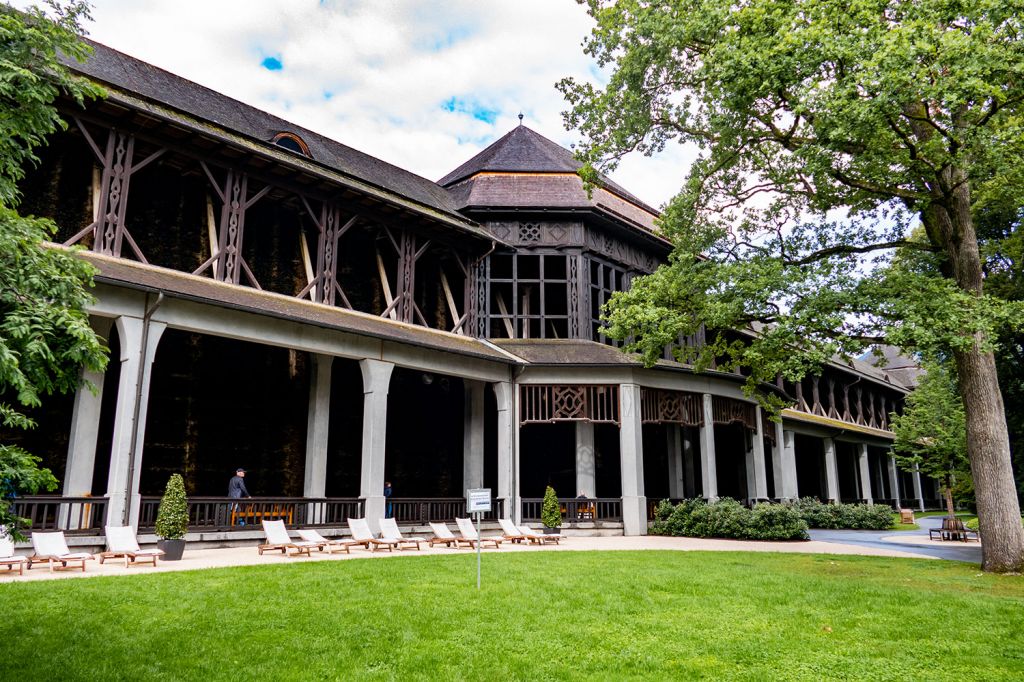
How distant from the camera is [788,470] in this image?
104 ft

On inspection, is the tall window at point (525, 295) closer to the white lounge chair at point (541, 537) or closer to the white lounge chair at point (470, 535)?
the white lounge chair at point (541, 537)

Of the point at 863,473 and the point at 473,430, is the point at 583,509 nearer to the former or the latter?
the point at 473,430

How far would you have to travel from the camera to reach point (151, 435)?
17.8 meters

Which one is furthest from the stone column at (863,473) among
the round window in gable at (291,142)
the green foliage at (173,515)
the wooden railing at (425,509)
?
the green foliage at (173,515)

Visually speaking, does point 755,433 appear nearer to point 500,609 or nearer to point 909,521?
point 909,521

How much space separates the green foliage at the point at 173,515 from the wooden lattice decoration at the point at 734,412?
17913 mm

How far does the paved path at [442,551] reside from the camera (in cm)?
1163

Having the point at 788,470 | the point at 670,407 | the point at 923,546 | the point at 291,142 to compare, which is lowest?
the point at 923,546

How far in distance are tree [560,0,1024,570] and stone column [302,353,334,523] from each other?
8118mm

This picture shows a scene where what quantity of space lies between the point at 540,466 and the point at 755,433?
8.40 metres

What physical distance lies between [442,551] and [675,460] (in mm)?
14308

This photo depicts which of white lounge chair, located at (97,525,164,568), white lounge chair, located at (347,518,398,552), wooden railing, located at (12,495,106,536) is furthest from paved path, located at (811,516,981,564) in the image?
wooden railing, located at (12,495,106,536)

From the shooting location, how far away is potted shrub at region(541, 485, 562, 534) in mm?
20703

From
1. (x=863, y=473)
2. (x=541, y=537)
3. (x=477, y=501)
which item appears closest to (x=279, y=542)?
(x=477, y=501)
